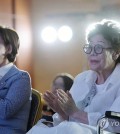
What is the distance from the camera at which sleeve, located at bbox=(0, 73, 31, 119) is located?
1730 millimetres

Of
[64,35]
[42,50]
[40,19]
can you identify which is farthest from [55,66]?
[64,35]

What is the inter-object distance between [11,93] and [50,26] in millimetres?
2316

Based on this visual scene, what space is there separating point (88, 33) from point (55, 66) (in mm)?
2704

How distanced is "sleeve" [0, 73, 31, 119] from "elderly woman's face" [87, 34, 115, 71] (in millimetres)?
358

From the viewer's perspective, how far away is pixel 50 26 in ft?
13.1

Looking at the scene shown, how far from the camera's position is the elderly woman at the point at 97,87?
1.63 metres

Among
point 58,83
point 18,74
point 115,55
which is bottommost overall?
point 58,83

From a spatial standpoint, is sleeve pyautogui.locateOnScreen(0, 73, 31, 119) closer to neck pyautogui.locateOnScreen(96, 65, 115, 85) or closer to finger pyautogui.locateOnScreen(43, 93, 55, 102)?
finger pyautogui.locateOnScreen(43, 93, 55, 102)

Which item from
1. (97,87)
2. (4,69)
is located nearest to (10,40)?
(4,69)

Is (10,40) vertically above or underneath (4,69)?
above

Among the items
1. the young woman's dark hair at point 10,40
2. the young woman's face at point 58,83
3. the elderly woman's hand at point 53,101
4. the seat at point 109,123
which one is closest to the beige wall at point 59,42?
the young woman's face at point 58,83

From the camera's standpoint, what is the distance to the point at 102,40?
171cm

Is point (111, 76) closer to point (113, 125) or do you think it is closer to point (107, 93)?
point (107, 93)

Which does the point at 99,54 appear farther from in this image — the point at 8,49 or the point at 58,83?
the point at 58,83
